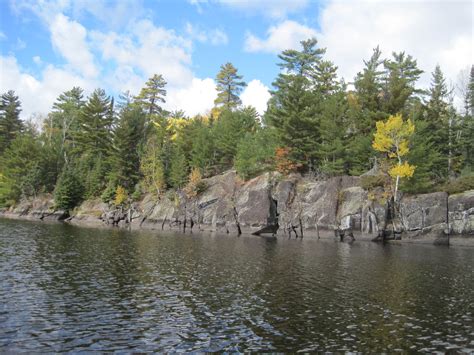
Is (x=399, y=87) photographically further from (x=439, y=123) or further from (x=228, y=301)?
A: (x=228, y=301)

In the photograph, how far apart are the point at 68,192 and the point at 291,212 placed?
45574 mm

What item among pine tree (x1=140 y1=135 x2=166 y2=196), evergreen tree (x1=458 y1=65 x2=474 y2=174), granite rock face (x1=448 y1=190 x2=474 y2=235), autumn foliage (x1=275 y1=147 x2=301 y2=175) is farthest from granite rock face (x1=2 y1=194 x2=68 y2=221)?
evergreen tree (x1=458 y1=65 x2=474 y2=174)

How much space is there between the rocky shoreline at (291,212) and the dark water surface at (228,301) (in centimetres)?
1415

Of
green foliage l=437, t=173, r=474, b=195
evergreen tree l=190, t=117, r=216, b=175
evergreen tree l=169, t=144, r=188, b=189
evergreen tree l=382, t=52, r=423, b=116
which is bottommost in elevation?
green foliage l=437, t=173, r=474, b=195

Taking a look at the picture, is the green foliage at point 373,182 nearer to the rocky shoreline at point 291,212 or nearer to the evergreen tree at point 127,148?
the rocky shoreline at point 291,212

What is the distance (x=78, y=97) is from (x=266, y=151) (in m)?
58.1

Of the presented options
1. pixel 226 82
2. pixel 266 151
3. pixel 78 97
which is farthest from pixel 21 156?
pixel 266 151

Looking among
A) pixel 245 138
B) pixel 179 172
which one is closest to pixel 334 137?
pixel 245 138

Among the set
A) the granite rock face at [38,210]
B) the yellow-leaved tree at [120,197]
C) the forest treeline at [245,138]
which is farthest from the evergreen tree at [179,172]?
the granite rock face at [38,210]

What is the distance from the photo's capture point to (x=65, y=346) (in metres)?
13.2

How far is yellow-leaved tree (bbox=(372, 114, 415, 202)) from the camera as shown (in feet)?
165

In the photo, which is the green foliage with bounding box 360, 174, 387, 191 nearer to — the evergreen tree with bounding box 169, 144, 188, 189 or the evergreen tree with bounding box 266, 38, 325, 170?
the evergreen tree with bounding box 266, 38, 325, 170

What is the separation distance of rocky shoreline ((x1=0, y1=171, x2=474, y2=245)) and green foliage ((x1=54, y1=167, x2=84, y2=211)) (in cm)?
205

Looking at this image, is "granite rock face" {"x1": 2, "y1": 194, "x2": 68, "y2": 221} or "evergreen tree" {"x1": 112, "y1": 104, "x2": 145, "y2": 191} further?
"granite rock face" {"x1": 2, "y1": 194, "x2": 68, "y2": 221}
